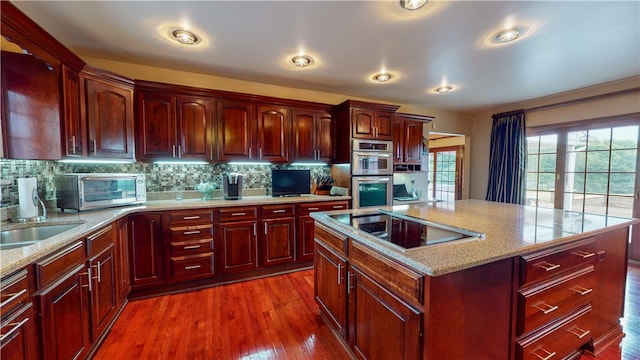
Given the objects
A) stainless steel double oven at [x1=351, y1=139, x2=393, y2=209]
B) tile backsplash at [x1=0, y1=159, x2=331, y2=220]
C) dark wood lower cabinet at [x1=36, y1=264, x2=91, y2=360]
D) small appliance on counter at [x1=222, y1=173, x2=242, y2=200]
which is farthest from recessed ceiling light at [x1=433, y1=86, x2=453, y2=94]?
dark wood lower cabinet at [x1=36, y1=264, x2=91, y2=360]

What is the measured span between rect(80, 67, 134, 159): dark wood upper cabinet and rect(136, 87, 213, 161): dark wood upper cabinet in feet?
0.52

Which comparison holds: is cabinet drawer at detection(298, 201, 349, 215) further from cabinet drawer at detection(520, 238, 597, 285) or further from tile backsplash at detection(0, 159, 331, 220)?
cabinet drawer at detection(520, 238, 597, 285)

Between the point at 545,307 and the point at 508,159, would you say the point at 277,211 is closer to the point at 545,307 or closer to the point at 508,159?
the point at 545,307

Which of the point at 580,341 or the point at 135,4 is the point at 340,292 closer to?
the point at 580,341

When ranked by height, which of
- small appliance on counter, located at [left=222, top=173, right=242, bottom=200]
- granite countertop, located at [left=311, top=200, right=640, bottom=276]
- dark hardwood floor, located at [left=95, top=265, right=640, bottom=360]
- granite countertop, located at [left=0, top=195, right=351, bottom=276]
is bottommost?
dark hardwood floor, located at [left=95, top=265, right=640, bottom=360]

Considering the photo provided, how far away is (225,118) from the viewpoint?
3029mm

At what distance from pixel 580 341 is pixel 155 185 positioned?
404cm

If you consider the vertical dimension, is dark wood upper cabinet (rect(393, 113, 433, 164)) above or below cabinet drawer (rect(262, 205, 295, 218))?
above

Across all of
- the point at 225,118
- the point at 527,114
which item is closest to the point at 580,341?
the point at 225,118

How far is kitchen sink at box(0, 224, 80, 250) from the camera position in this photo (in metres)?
1.59

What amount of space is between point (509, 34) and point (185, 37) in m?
2.84

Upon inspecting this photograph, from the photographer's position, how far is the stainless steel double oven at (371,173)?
3473 millimetres

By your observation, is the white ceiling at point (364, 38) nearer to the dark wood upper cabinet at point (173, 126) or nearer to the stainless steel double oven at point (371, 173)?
the dark wood upper cabinet at point (173, 126)

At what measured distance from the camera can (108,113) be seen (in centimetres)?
232
